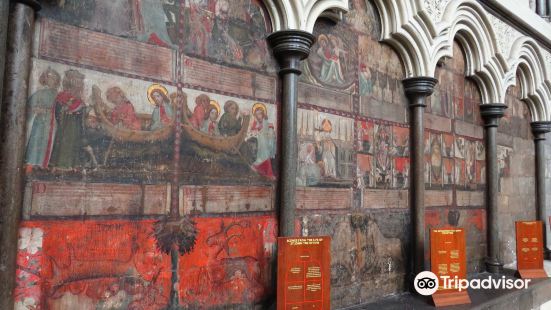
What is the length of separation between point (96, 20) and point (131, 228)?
61.7 inches

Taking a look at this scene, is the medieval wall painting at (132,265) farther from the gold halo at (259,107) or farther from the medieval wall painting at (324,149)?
the gold halo at (259,107)

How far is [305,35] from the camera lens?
433 centimetres

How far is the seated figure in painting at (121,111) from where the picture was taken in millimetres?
3330

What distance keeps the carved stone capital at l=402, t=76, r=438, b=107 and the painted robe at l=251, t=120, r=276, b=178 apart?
2.46 metres

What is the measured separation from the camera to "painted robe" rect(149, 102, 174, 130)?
3.54 meters

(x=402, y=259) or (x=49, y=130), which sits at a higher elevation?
(x=49, y=130)

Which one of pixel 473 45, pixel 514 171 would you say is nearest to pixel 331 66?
pixel 473 45

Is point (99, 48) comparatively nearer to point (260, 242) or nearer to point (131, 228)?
point (131, 228)

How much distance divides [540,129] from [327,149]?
6328mm

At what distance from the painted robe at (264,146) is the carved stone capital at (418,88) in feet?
8.09

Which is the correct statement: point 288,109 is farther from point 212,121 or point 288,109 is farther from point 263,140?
point 212,121

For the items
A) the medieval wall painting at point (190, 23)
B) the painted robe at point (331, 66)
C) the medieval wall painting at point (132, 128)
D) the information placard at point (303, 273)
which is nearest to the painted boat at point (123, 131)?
the medieval wall painting at point (132, 128)

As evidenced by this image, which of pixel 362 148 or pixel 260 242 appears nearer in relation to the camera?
pixel 260 242

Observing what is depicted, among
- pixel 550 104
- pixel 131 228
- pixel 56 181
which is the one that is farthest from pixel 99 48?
pixel 550 104
